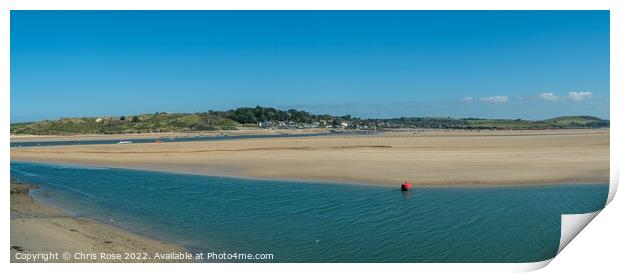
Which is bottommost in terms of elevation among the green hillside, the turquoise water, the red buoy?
the turquoise water

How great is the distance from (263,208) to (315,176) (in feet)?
20.5

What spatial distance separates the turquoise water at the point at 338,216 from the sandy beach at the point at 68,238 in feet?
1.53

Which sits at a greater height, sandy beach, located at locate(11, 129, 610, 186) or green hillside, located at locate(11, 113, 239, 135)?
green hillside, located at locate(11, 113, 239, 135)

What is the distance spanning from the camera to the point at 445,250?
28.2 ft

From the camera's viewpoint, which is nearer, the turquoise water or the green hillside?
the turquoise water

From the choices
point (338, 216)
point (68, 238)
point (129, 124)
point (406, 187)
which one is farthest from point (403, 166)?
point (129, 124)

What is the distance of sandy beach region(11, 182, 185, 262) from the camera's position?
7.91m

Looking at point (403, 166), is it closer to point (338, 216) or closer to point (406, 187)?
point (406, 187)

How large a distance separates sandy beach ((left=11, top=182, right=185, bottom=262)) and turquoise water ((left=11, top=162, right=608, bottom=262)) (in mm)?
467

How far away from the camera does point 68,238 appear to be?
8.91 m

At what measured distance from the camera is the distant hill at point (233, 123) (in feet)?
240

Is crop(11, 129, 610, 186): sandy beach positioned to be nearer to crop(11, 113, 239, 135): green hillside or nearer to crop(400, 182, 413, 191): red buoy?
crop(400, 182, 413, 191): red buoy

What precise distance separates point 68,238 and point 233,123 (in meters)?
87.8

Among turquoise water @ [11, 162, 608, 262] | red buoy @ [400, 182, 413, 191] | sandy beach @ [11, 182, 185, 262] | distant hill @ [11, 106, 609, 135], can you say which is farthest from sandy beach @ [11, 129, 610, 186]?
distant hill @ [11, 106, 609, 135]
